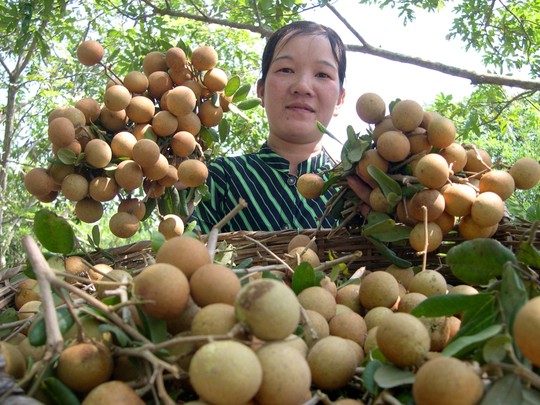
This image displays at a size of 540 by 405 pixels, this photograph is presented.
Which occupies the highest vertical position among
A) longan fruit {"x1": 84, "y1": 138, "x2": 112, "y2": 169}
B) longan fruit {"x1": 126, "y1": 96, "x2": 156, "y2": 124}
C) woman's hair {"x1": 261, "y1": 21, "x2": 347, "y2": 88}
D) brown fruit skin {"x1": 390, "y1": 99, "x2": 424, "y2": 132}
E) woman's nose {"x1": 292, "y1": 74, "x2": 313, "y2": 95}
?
woman's hair {"x1": 261, "y1": 21, "x2": 347, "y2": 88}

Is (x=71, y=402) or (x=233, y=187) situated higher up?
(x=233, y=187)

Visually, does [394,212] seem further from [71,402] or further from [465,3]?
[465,3]

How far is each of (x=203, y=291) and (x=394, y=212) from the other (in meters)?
0.68

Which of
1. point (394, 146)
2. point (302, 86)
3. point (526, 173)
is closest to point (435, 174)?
point (394, 146)

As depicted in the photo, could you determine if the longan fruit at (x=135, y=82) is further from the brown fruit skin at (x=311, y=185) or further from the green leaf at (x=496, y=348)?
the green leaf at (x=496, y=348)

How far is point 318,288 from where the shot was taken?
978mm

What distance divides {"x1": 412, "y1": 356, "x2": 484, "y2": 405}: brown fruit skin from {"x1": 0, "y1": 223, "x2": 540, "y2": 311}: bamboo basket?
666mm

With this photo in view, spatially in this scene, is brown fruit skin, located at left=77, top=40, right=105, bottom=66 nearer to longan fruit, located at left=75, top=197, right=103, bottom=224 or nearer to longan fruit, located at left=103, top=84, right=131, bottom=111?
longan fruit, located at left=103, top=84, right=131, bottom=111

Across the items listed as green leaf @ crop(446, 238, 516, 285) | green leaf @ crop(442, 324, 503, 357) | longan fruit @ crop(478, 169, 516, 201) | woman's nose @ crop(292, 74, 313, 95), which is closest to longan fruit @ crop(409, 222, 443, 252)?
longan fruit @ crop(478, 169, 516, 201)

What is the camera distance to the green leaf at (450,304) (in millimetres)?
712

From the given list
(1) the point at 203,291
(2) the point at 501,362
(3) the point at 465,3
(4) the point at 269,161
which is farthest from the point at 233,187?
(3) the point at 465,3

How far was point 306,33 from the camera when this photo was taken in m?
2.04

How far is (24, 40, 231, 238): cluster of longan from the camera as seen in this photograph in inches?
50.9

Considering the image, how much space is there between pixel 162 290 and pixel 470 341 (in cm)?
38
